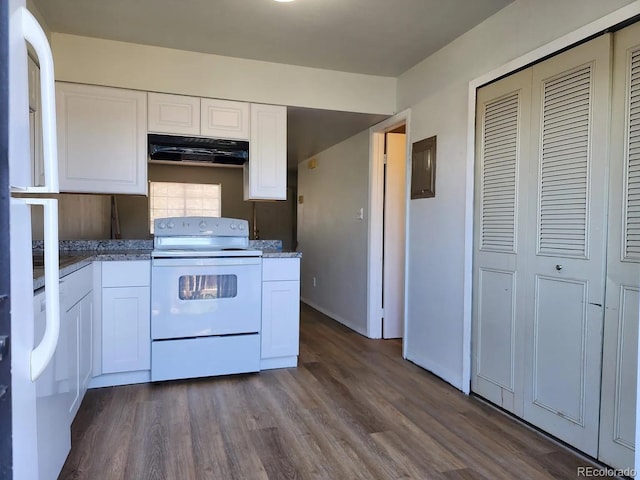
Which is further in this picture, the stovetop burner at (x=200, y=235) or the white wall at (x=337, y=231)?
the white wall at (x=337, y=231)

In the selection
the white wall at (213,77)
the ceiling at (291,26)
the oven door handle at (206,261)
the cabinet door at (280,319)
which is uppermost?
the ceiling at (291,26)

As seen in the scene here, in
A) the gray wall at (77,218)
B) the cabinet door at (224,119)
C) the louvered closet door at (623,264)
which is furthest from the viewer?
the cabinet door at (224,119)

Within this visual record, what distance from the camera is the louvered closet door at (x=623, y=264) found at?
1690 millimetres

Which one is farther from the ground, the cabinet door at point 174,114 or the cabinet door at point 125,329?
the cabinet door at point 174,114

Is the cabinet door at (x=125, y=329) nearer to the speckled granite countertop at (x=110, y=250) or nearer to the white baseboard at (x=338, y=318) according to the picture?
the speckled granite countertop at (x=110, y=250)

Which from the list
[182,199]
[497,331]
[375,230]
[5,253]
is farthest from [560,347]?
[182,199]

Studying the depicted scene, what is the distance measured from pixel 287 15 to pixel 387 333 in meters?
2.84

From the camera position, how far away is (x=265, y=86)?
325 cm

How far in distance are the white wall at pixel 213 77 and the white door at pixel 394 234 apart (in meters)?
0.54

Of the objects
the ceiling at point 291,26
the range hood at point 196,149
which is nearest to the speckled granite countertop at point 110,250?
the range hood at point 196,149

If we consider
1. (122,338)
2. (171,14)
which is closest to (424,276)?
(122,338)

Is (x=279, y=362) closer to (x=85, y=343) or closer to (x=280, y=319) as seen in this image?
(x=280, y=319)

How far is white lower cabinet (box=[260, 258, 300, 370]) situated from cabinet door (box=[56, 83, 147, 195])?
1.12 metres

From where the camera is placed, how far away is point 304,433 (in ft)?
6.93
